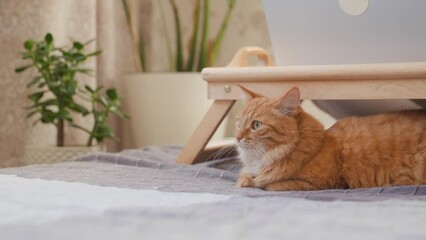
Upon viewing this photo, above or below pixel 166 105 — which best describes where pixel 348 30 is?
above

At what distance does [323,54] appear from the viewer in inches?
62.3

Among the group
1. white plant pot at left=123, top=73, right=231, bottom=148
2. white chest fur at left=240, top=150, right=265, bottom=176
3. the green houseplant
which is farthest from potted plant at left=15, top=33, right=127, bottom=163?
white chest fur at left=240, top=150, right=265, bottom=176

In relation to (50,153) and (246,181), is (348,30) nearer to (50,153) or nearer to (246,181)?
(246,181)

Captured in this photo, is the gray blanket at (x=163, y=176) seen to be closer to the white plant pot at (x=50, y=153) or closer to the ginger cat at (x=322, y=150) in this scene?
the ginger cat at (x=322, y=150)

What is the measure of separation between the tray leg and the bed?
25cm

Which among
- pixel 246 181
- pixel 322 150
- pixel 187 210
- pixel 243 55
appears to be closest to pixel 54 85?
pixel 243 55

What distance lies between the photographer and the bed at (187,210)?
843mm

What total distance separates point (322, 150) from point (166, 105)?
1.72 m

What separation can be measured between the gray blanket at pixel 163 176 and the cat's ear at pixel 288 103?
0.65ft

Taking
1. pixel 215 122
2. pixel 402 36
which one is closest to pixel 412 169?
pixel 402 36

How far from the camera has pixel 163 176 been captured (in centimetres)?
150

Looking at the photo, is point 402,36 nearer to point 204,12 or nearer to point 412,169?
point 412,169

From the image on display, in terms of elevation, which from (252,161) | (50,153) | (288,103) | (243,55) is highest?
(243,55)

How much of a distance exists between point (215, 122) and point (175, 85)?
1.28 meters
